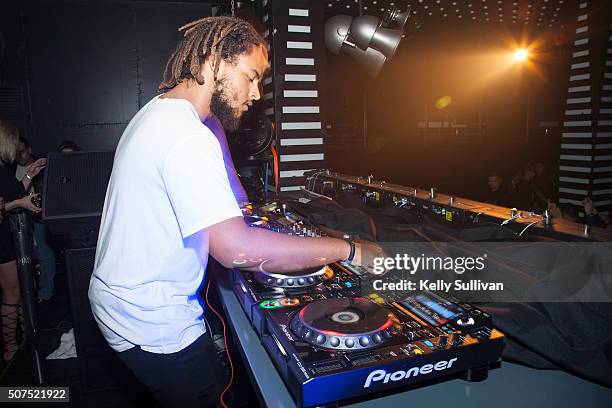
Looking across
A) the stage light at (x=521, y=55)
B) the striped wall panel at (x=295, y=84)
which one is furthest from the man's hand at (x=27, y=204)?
the stage light at (x=521, y=55)

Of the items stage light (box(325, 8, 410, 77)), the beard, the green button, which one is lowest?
the green button

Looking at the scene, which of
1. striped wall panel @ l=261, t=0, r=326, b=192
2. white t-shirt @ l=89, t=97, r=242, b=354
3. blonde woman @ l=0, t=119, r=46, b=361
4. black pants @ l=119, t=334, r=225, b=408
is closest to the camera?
white t-shirt @ l=89, t=97, r=242, b=354

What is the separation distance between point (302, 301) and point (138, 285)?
489 mm

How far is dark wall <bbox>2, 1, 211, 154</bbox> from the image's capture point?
5.65 meters

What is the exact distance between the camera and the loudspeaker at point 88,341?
259cm

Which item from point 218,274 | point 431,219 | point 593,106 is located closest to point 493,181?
point 593,106

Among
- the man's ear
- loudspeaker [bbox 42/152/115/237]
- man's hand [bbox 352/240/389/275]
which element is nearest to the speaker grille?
loudspeaker [bbox 42/152/115/237]

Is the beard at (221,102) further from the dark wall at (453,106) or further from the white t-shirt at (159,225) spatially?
the dark wall at (453,106)

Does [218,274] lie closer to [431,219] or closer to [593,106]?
[431,219]

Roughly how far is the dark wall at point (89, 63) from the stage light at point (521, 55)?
744 centimetres

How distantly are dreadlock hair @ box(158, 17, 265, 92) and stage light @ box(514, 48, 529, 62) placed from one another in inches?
405

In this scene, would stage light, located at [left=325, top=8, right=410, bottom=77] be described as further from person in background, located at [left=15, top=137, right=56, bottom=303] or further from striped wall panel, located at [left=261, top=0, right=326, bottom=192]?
person in background, located at [left=15, top=137, right=56, bottom=303]

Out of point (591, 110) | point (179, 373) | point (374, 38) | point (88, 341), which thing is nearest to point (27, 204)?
point (88, 341)

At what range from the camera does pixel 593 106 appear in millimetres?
7020
